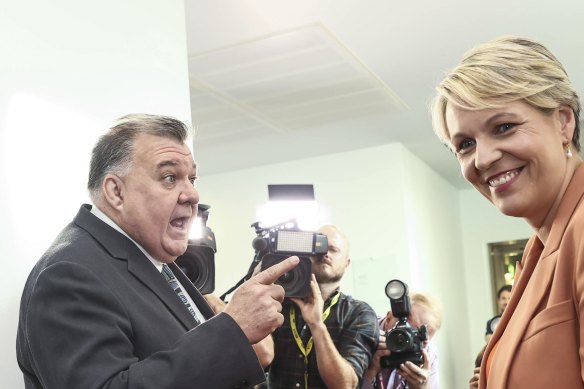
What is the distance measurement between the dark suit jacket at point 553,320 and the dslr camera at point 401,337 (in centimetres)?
174

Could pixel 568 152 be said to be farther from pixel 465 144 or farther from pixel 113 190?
pixel 113 190

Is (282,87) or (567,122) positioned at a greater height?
(282,87)

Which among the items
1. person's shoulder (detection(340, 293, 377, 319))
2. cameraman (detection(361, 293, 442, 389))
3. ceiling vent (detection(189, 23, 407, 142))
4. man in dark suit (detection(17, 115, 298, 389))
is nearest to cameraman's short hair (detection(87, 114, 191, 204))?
man in dark suit (detection(17, 115, 298, 389))

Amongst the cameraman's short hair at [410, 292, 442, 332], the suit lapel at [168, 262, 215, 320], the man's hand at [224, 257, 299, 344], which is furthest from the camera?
the cameraman's short hair at [410, 292, 442, 332]

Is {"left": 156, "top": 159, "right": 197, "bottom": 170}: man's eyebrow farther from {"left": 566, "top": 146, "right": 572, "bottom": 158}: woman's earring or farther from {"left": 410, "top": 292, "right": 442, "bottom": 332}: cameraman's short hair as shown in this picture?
{"left": 410, "top": 292, "right": 442, "bottom": 332}: cameraman's short hair

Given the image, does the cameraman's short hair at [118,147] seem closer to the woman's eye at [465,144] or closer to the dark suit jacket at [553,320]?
the woman's eye at [465,144]

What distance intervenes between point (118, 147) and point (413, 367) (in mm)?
1831

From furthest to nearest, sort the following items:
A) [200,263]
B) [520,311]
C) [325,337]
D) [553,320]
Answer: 1. [325,337]
2. [200,263]
3. [520,311]
4. [553,320]

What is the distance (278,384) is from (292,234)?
0.77 metres

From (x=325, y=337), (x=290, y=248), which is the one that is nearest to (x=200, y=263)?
(x=290, y=248)

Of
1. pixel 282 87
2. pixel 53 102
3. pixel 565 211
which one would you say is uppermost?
pixel 282 87

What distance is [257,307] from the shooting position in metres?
1.48

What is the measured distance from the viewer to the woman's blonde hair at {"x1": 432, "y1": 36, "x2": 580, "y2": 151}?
1.23 m

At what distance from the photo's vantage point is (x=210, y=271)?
7.71 feet
